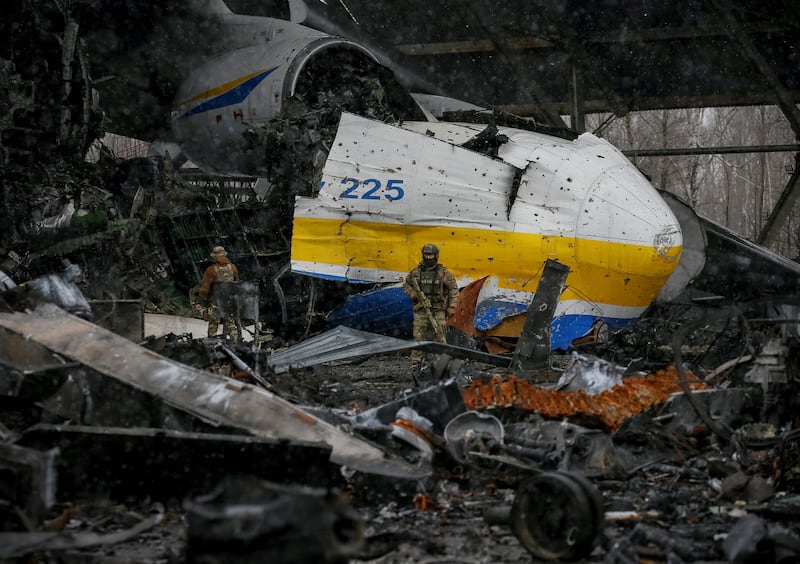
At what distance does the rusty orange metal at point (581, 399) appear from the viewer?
5293 mm

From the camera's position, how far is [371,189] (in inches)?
371

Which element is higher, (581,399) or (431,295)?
(431,295)

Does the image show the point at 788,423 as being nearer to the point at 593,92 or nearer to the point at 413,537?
the point at 413,537

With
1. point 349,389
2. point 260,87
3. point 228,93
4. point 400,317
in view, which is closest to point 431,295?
point 400,317

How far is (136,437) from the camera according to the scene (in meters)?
3.78

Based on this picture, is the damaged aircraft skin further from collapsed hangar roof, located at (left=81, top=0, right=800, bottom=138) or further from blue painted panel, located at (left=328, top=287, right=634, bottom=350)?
collapsed hangar roof, located at (left=81, top=0, right=800, bottom=138)

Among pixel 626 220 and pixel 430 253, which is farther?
pixel 626 220

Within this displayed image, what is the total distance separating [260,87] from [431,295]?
4.08m

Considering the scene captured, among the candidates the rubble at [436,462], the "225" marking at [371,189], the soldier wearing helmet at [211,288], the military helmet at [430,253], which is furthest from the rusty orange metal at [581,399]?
the soldier wearing helmet at [211,288]

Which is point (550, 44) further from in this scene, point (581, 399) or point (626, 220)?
point (581, 399)

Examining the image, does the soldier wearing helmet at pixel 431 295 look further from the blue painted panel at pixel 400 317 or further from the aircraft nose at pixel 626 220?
the aircraft nose at pixel 626 220

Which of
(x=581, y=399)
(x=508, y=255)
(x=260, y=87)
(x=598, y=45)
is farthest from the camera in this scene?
(x=598, y=45)

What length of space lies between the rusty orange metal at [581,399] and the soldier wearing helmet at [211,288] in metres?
4.59

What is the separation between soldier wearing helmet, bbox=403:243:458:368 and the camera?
876cm
